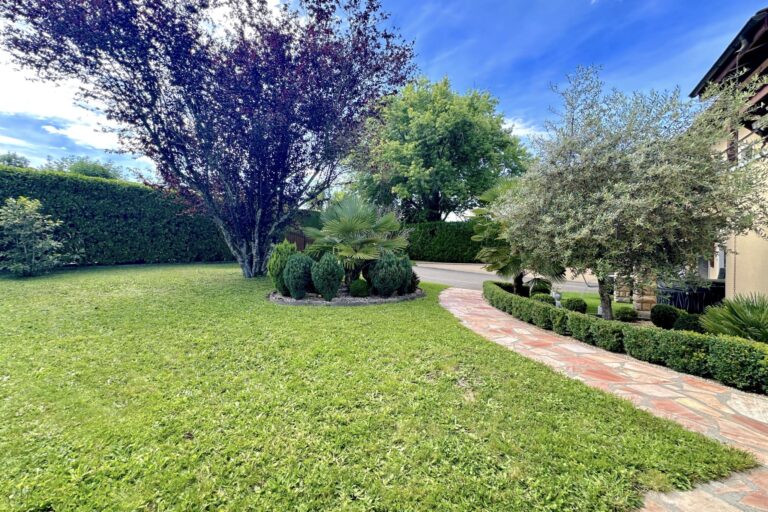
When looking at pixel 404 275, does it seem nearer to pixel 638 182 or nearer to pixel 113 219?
pixel 638 182

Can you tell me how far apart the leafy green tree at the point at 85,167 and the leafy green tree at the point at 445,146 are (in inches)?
641

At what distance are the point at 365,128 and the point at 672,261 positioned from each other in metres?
7.91

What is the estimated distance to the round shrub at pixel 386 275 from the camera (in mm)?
6953

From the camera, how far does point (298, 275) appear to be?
257 inches

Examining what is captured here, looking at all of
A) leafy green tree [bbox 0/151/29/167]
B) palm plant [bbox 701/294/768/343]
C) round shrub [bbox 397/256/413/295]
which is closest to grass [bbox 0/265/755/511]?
Answer: palm plant [bbox 701/294/768/343]

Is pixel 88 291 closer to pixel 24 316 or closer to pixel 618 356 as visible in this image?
pixel 24 316

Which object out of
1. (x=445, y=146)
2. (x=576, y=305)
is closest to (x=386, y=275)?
(x=576, y=305)

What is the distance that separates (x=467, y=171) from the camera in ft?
63.0

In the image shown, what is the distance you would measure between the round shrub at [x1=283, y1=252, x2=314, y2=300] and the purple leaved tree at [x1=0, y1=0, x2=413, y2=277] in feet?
13.0

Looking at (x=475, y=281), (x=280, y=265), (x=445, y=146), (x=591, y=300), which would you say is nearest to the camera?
(x=280, y=265)

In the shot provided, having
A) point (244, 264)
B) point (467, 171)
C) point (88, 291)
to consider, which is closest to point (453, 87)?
point (467, 171)

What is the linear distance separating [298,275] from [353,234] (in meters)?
1.56

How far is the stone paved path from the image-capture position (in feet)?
5.56

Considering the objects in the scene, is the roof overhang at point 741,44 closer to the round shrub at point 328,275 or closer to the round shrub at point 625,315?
the round shrub at point 625,315
